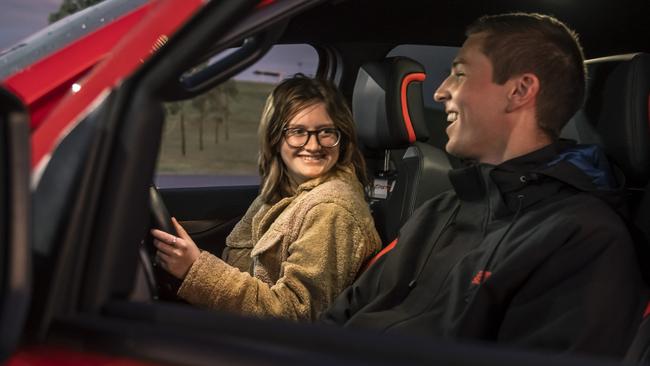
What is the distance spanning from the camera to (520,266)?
1857 millimetres

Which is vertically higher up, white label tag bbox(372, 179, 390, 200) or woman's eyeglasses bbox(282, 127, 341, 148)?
woman's eyeglasses bbox(282, 127, 341, 148)

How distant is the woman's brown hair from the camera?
2.76 meters

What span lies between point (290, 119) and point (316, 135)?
0.11 metres

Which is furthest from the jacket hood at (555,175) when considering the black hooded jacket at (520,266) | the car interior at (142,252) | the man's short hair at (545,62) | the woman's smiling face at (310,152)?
the woman's smiling face at (310,152)

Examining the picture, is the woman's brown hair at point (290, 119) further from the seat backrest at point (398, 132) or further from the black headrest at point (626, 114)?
the black headrest at point (626, 114)

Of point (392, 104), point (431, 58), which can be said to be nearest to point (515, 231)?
point (392, 104)

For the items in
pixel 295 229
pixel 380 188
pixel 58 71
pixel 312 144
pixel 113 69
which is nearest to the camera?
pixel 113 69

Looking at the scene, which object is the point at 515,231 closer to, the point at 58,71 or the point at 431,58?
the point at 58,71

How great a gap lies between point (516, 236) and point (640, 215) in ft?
1.37

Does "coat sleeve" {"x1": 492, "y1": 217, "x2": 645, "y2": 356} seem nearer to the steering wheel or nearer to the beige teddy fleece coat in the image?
the beige teddy fleece coat

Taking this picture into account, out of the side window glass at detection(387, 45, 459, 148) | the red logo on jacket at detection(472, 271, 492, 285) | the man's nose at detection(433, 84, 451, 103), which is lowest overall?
the red logo on jacket at detection(472, 271, 492, 285)

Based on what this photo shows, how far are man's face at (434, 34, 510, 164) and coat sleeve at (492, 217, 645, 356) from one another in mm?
436

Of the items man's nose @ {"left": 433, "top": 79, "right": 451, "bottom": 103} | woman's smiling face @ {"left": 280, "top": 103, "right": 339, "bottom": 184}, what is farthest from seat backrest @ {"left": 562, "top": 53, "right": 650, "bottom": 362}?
woman's smiling face @ {"left": 280, "top": 103, "right": 339, "bottom": 184}

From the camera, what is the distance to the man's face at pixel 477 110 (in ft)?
7.26
